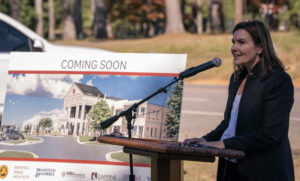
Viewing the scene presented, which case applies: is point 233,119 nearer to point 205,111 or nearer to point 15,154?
point 15,154

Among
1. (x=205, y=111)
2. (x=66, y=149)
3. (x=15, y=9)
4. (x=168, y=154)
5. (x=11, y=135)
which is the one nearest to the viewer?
(x=168, y=154)

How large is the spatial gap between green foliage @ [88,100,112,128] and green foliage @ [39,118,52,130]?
388 millimetres

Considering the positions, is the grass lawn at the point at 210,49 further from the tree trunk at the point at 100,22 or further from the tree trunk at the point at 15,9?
the tree trunk at the point at 15,9

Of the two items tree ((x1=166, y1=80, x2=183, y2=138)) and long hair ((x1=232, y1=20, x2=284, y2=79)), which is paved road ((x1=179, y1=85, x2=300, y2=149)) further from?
long hair ((x1=232, y1=20, x2=284, y2=79))

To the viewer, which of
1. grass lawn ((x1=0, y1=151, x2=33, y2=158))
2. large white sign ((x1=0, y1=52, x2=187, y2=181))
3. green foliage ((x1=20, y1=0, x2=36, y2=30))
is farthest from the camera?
green foliage ((x1=20, y1=0, x2=36, y2=30))

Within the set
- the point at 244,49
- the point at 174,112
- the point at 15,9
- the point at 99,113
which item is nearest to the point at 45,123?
the point at 99,113

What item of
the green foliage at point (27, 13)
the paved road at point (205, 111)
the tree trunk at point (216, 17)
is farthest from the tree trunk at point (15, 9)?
the paved road at point (205, 111)

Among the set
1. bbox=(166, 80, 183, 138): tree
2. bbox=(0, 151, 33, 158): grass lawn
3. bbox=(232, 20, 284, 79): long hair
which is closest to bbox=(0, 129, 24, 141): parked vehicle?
bbox=(0, 151, 33, 158): grass lawn

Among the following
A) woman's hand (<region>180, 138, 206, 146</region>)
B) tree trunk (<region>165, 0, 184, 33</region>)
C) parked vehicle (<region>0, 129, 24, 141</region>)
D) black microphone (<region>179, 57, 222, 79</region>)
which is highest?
tree trunk (<region>165, 0, 184, 33</region>)

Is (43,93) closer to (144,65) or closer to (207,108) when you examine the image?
(144,65)

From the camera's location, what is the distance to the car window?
8.33 metres

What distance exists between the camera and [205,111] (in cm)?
1367

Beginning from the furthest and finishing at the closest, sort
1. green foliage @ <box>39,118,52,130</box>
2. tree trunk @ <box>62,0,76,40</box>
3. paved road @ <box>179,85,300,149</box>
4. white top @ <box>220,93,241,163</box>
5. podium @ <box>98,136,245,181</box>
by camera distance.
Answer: tree trunk @ <box>62,0,76,40</box> → paved road @ <box>179,85,300,149</box> → green foliage @ <box>39,118,52,130</box> → white top @ <box>220,93,241,163</box> → podium @ <box>98,136,245,181</box>

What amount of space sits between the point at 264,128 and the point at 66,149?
7.51ft
